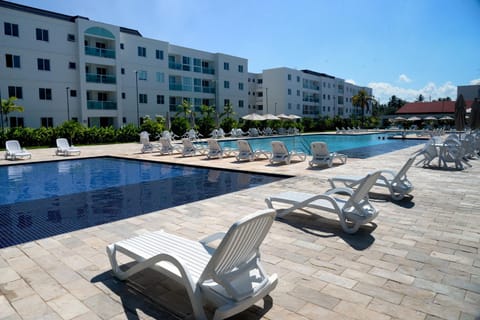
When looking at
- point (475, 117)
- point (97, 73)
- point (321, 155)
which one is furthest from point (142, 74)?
point (475, 117)

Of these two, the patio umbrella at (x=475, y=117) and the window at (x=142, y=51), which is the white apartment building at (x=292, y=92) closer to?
the window at (x=142, y=51)

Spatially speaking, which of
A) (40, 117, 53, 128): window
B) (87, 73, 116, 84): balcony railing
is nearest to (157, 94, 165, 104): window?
(87, 73, 116, 84): balcony railing

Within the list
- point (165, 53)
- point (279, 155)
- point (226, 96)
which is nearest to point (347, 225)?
point (279, 155)

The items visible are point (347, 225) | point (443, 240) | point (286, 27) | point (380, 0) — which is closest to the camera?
point (443, 240)

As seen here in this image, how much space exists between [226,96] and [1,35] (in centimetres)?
2768

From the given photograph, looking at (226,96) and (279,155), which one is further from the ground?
(226,96)

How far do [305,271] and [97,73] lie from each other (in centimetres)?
3672

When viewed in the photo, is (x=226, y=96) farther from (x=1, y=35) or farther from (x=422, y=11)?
(x=422, y=11)

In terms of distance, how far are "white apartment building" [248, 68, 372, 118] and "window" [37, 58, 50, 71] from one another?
1366 inches

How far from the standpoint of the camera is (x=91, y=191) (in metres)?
9.80

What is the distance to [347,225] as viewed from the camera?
562 cm

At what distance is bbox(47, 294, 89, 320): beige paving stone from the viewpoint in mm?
3080

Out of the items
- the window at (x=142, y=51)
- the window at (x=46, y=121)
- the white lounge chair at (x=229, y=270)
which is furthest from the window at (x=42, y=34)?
the white lounge chair at (x=229, y=270)

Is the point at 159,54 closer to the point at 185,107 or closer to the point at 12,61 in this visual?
the point at 185,107
